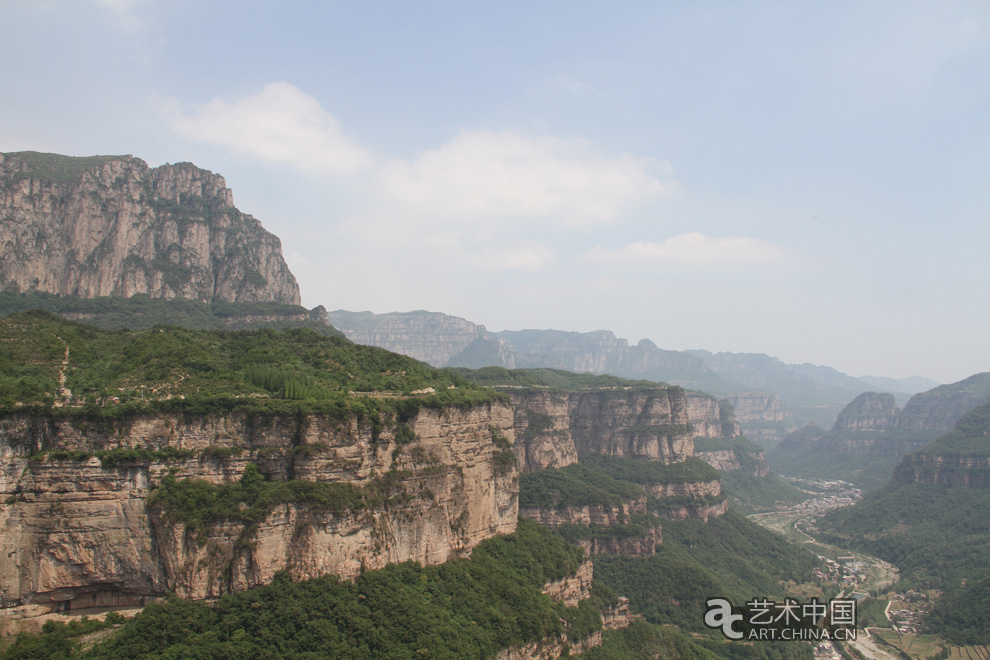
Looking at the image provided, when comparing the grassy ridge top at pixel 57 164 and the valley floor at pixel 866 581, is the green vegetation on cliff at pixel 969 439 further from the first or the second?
the grassy ridge top at pixel 57 164

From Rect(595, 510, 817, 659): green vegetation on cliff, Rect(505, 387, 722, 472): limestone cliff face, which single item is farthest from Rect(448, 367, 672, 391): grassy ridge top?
Rect(595, 510, 817, 659): green vegetation on cliff

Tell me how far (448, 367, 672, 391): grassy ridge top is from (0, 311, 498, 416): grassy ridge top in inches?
2251

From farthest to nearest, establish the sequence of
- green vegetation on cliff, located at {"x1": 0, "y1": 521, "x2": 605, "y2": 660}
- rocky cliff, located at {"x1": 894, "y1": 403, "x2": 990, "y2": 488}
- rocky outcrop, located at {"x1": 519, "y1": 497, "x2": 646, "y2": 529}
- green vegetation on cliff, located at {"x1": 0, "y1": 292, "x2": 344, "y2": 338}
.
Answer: rocky cliff, located at {"x1": 894, "y1": 403, "x2": 990, "y2": 488}, green vegetation on cliff, located at {"x1": 0, "y1": 292, "x2": 344, "y2": 338}, rocky outcrop, located at {"x1": 519, "y1": 497, "x2": 646, "y2": 529}, green vegetation on cliff, located at {"x1": 0, "y1": 521, "x2": 605, "y2": 660}

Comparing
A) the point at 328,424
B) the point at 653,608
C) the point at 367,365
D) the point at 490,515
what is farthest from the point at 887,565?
the point at 328,424

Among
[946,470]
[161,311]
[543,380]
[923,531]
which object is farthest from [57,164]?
[946,470]

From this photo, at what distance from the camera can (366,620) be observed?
5031 centimetres

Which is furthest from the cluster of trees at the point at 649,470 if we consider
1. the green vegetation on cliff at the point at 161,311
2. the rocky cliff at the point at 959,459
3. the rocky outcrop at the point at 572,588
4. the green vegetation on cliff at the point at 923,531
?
the rocky cliff at the point at 959,459

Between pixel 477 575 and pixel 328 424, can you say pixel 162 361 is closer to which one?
pixel 328 424

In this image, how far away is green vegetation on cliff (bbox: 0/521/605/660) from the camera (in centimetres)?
4419

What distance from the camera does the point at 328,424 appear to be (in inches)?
2111

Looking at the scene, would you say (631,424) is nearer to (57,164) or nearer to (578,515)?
(578,515)

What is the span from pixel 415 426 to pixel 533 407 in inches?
2722

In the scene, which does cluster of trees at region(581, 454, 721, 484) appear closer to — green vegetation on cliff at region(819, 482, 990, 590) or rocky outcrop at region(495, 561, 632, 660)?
green vegetation on cliff at region(819, 482, 990, 590)

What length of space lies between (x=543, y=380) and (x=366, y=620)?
109181 mm
